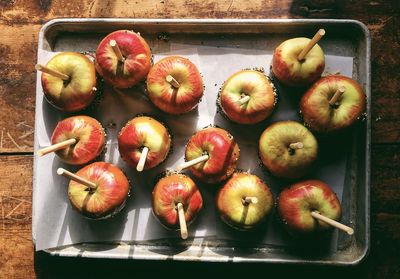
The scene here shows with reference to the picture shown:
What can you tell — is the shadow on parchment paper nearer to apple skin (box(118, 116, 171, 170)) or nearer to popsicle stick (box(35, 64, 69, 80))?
apple skin (box(118, 116, 171, 170))

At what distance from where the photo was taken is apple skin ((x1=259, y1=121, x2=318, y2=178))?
3.22 feet

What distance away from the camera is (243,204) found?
981mm

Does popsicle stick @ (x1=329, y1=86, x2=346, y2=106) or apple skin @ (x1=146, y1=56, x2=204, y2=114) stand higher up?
popsicle stick @ (x1=329, y1=86, x2=346, y2=106)

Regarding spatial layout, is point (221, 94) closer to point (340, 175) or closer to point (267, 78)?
point (267, 78)

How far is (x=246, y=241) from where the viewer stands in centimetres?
104

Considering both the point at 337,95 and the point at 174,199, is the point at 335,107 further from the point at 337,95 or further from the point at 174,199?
the point at 174,199

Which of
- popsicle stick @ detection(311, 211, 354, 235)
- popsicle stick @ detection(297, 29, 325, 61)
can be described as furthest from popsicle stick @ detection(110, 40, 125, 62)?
popsicle stick @ detection(311, 211, 354, 235)

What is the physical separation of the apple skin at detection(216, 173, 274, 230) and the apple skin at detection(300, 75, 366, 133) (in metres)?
0.16

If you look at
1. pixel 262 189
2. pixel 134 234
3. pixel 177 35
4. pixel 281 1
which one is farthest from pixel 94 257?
pixel 281 1

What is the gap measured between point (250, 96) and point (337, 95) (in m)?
Result: 0.16

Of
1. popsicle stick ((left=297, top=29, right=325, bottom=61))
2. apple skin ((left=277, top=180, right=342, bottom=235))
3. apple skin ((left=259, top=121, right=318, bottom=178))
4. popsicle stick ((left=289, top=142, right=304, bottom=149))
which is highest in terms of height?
popsicle stick ((left=297, top=29, right=325, bottom=61))

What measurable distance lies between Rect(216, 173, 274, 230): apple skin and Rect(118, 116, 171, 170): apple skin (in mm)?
143

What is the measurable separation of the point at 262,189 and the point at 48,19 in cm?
57

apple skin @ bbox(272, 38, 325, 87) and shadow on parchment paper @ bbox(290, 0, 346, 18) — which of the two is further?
shadow on parchment paper @ bbox(290, 0, 346, 18)
